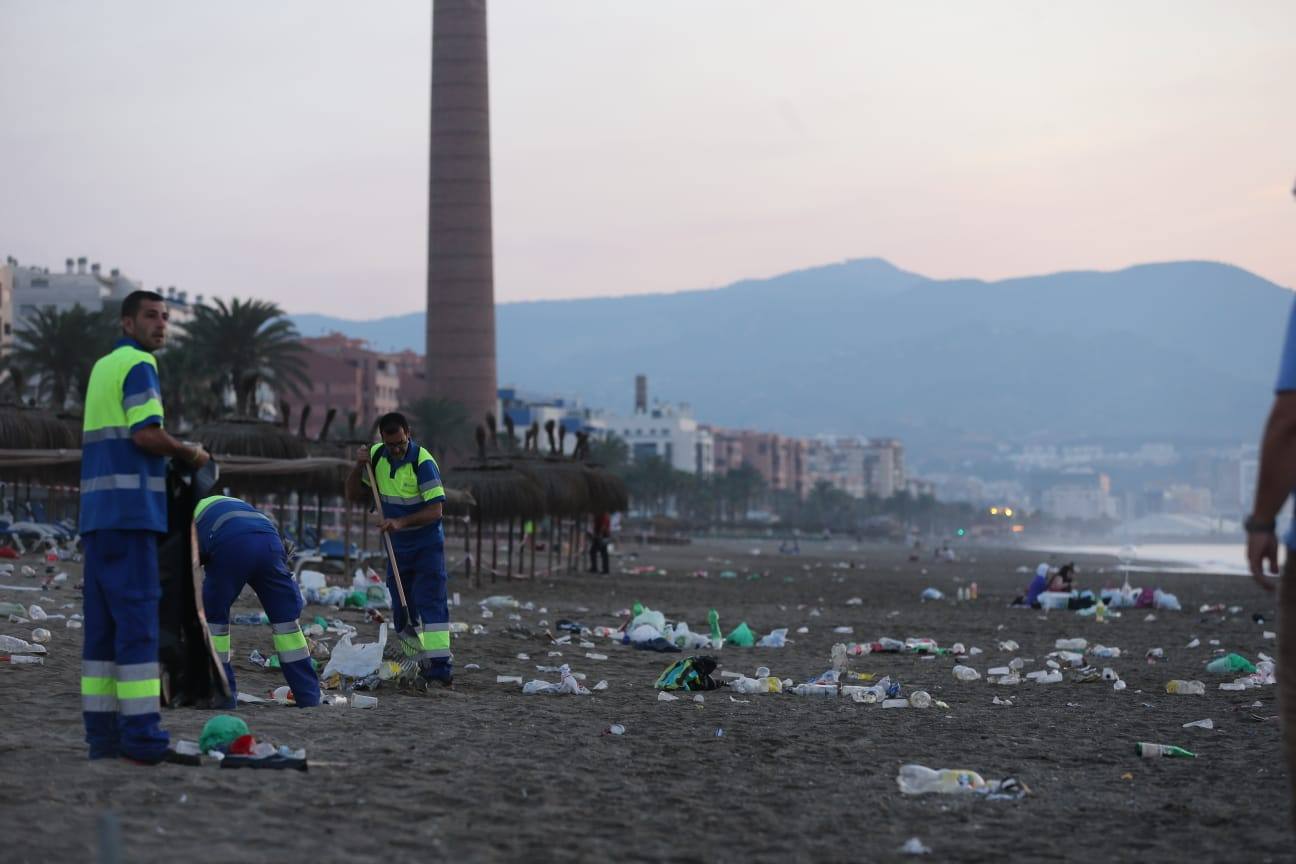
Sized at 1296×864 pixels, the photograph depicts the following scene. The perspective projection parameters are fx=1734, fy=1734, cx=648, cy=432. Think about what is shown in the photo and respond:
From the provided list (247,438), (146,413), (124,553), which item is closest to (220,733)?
(124,553)

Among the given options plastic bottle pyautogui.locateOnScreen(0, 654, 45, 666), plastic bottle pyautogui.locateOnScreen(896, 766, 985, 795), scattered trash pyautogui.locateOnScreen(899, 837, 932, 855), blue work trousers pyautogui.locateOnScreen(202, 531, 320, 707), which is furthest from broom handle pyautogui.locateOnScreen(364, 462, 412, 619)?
scattered trash pyautogui.locateOnScreen(899, 837, 932, 855)

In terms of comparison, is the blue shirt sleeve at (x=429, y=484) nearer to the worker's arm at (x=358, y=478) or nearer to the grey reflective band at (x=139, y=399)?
the worker's arm at (x=358, y=478)

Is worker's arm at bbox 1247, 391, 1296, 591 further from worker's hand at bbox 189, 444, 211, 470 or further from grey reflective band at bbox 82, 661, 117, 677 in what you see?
grey reflective band at bbox 82, 661, 117, 677

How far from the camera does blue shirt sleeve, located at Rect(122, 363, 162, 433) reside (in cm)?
722

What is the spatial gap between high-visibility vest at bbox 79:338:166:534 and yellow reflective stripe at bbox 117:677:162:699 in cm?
63

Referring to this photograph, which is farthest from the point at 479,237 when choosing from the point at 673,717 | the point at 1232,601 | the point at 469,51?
the point at 673,717

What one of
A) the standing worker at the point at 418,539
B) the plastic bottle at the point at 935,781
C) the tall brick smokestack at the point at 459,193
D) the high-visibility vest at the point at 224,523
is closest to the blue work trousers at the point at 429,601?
the standing worker at the point at 418,539

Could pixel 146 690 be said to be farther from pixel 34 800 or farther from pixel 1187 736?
pixel 1187 736

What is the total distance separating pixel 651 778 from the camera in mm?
7656

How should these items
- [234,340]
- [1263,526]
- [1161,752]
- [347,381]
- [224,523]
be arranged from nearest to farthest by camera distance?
[1263,526], [1161,752], [224,523], [234,340], [347,381]

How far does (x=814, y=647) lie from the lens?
17250mm

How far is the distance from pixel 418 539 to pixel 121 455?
407 centimetres

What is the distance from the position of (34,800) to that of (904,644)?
11605 mm

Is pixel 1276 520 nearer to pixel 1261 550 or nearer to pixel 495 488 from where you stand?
pixel 1261 550
